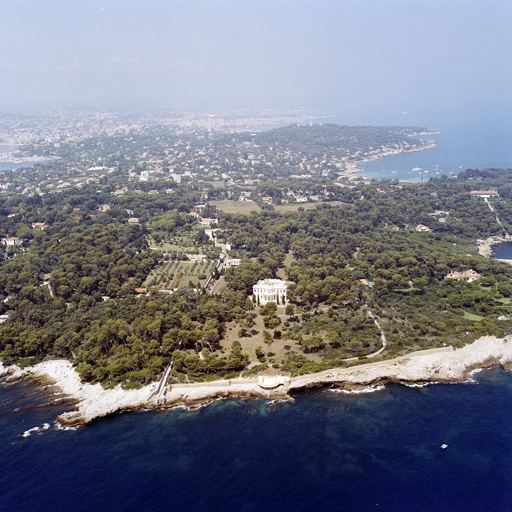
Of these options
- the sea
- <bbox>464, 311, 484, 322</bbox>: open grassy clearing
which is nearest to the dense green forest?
<bbox>464, 311, 484, 322</bbox>: open grassy clearing

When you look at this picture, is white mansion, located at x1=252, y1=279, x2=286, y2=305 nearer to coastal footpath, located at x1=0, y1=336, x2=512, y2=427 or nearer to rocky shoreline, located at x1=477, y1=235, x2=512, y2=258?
coastal footpath, located at x1=0, y1=336, x2=512, y2=427

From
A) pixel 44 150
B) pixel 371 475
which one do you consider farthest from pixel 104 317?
pixel 44 150

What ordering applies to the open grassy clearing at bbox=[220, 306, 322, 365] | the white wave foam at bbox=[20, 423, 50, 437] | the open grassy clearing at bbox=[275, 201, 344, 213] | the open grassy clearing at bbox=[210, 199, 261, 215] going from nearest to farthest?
the white wave foam at bbox=[20, 423, 50, 437]
the open grassy clearing at bbox=[220, 306, 322, 365]
the open grassy clearing at bbox=[275, 201, 344, 213]
the open grassy clearing at bbox=[210, 199, 261, 215]

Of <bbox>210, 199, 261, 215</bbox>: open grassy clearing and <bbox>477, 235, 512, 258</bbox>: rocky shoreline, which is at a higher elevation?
<bbox>210, 199, 261, 215</bbox>: open grassy clearing

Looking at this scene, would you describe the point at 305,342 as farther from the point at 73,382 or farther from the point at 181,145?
the point at 181,145

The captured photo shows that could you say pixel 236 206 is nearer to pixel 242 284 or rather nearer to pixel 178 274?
pixel 178 274
